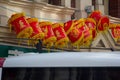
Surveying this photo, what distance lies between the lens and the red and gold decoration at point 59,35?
16.6 metres

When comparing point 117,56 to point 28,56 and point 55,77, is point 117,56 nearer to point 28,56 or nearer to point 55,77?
point 55,77

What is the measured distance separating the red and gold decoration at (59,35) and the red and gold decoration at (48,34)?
0.86ft

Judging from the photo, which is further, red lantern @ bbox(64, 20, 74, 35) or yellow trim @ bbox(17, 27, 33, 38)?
red lantern @ bbox(64, 20, 74, 35)

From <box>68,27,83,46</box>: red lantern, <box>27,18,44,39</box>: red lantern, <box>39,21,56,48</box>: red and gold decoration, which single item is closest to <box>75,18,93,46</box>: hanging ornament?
<box>68,27,83,46</box>: red lantern

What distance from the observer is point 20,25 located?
15.2 metres

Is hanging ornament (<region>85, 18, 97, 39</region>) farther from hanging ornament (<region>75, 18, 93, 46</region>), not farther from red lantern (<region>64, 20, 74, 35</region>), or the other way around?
red lantern (<region>64, 20, 74, 35</region>)

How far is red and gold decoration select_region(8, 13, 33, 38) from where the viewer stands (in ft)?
49.9

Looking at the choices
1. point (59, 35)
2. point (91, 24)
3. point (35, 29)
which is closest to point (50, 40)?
point (59, 35)

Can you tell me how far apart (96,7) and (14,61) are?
1639cm

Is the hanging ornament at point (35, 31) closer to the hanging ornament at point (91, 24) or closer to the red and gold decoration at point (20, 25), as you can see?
the red and gold decoration at point (20, 25)

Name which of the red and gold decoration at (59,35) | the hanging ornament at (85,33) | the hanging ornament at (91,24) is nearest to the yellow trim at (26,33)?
the red and gold decoration at (59,35)

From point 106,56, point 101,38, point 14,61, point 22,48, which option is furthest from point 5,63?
point 101,38

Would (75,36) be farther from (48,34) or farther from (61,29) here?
(48,34)

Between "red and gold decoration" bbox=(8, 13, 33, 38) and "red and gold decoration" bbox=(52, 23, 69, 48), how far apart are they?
1.56 metres
